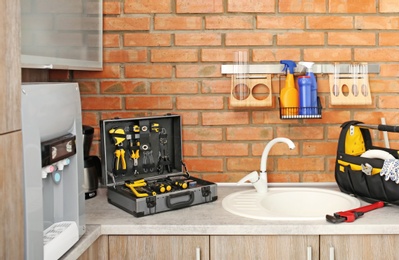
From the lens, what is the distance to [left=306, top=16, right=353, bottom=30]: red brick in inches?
95.3

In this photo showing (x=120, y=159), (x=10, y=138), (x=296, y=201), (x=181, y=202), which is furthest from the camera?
(x=296, y=201)

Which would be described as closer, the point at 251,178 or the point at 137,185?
the point at 137,185

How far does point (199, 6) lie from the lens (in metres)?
2.43

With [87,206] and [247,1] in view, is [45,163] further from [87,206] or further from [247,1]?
[247,1]

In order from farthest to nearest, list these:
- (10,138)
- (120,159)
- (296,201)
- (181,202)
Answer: (296,201) < (120,159) < (181,202) < (10,138)

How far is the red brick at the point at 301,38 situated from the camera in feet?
7.97

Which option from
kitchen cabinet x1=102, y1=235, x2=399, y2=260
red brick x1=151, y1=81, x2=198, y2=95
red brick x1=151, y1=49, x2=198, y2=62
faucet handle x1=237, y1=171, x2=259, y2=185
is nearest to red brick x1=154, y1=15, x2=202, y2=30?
red brick x1=151, y1=49, x2=198, y2=62

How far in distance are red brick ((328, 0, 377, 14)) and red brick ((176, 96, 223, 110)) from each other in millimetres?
730

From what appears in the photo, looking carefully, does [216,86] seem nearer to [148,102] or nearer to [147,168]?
[148,102]

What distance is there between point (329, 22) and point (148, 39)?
0.92 m

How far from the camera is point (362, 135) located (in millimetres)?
2273

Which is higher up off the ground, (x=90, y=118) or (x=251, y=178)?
(x=90, y=118)

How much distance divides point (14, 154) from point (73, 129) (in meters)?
0.41

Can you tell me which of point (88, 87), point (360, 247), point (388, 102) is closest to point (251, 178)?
point (360, 247)
